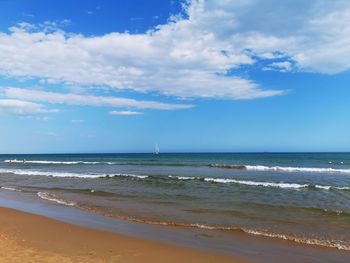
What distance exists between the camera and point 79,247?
902 cm

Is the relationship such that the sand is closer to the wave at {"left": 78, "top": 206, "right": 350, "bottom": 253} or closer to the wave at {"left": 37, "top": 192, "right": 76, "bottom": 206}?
the wave at {"left": 78, "top": 206, "right": 350, "bottom": 253}

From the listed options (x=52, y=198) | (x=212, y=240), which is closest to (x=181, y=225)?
(x=212, y=240)

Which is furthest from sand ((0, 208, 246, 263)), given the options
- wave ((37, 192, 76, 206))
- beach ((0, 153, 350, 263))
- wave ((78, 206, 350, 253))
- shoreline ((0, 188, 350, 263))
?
wave ((37, 192, 76, 206))

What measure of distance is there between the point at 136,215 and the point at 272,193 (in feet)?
29.7

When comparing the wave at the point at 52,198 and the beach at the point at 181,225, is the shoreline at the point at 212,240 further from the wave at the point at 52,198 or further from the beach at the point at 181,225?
the wave at the point at 52,198

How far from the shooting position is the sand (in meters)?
7.98

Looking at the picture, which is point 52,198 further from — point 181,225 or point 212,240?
point 212,240

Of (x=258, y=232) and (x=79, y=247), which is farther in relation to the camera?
(x=258, y=232)

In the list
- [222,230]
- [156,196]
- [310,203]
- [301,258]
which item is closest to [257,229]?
[222,230]

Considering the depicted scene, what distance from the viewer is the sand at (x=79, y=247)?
26.2 feet

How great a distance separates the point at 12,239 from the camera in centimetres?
957

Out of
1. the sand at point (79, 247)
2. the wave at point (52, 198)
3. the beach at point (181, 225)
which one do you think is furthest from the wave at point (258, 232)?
the wave at point (52, 198)

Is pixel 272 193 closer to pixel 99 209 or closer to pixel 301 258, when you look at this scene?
pixel 99 209

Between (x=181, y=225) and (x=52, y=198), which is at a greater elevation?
(x=52, y=198)
